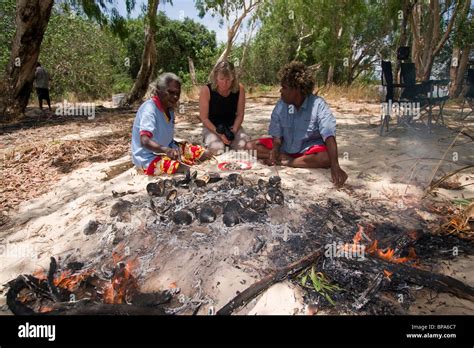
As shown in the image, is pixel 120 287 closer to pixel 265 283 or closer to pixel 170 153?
pixel 265 283

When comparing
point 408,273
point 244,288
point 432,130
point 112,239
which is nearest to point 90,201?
point 112,239

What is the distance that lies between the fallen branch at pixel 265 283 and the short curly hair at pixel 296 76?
1841 mm

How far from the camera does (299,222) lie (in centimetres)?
248

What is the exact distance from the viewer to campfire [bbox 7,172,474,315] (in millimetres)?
1796

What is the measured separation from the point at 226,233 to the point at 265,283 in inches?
21.2

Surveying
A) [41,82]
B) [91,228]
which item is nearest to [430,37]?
[91,228]

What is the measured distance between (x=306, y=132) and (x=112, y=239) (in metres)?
2.24

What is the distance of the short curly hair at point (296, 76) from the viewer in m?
3.27

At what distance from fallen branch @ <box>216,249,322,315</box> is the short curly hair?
6.04 ft

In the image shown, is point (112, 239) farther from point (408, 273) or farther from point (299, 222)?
point (408, 273)

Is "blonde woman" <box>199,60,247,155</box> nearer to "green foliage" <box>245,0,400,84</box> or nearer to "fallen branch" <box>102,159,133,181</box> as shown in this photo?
"fallen branch" <box>102,159,133,181</box>

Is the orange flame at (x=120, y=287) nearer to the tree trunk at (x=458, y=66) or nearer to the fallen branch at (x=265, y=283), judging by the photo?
the fallen branch at (x=265, y=283)

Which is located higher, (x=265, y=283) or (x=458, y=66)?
(x=458, y=66)

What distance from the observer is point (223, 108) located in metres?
4.31
